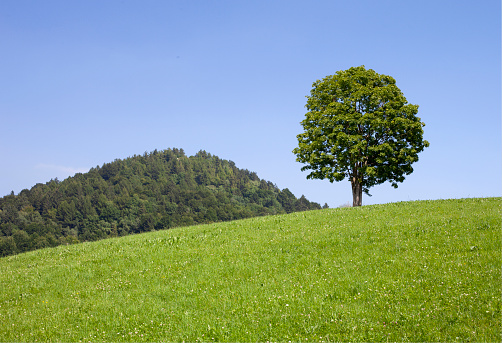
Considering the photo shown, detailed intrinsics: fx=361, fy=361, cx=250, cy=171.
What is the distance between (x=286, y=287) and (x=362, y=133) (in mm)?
25554

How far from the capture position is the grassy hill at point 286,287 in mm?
9953

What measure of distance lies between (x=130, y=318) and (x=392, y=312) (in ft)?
26.7

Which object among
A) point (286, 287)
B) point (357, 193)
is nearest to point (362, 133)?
point (357, 193)

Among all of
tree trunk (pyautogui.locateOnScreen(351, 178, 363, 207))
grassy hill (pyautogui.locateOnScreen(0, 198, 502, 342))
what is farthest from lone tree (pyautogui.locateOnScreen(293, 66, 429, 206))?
grassy hill (pyautogui.locateOnScreen(0, 198, 502, 342))

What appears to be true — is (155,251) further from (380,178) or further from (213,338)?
(380,178)

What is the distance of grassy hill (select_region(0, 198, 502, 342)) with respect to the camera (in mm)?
9953

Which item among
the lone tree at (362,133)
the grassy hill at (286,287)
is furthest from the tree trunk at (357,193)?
the grassy hill at (286,287)

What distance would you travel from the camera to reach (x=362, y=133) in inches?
1383

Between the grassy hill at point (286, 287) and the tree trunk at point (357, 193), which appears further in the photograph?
the tree trunk at point (357, 193)

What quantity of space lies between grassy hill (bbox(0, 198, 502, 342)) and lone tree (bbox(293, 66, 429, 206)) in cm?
1377

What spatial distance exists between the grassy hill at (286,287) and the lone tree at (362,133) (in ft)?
45.2

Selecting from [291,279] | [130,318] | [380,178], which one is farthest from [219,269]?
[380,178]

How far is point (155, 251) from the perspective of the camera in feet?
64.3

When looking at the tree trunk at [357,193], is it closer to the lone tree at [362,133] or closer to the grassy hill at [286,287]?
the lone tree at [362,133]
